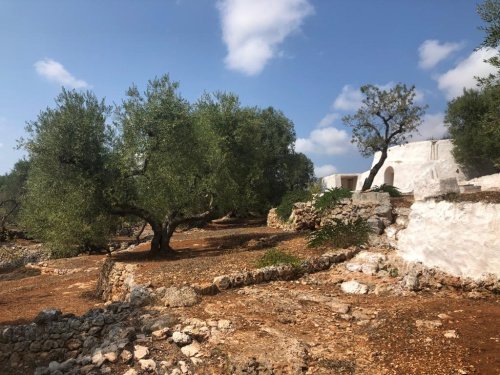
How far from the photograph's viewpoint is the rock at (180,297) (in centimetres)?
805

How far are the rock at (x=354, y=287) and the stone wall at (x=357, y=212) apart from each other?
395 centimetres

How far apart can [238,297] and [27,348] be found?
415 cm

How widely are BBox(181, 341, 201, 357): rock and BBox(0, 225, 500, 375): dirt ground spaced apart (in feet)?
0.92

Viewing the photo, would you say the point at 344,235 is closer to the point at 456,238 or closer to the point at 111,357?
the point at 456,238

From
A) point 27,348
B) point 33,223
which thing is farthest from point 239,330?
point 33,223

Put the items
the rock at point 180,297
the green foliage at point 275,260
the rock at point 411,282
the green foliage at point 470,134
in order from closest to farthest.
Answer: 1. the rock at point 180,297
2. the rock at point 411,282
3. the green foliage at point 275,260
4. the green foliage at point 470,134

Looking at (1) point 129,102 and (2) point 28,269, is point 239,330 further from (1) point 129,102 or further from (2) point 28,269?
(2) point 28,269

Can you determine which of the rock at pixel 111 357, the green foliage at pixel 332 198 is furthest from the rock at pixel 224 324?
the green foliage at pixel 332 198

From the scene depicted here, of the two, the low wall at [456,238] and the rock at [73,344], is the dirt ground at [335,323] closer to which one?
the low wall at [456,238]

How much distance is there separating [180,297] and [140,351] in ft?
6.78

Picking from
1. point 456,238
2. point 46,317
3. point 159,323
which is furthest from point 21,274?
point 456,238

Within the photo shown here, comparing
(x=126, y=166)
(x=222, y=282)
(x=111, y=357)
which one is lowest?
(x=111, y=357)

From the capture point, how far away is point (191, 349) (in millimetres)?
6164

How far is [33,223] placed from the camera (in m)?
21.0
